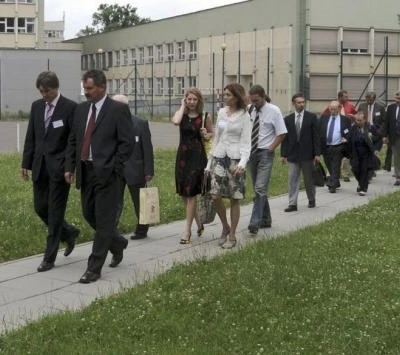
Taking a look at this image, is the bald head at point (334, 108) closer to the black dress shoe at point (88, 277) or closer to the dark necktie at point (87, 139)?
the dark necktie at point (87, 139)

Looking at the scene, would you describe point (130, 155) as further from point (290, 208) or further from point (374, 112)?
point (374, 112)

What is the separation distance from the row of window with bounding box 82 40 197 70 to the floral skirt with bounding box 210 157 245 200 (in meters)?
63.0

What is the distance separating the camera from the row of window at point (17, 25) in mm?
72000

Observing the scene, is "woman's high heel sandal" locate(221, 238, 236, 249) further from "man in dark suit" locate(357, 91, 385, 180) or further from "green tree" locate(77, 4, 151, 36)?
"green tree" locate(77, 4, 151, 36)

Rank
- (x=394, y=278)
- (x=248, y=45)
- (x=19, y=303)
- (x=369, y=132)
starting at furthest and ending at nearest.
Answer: (x=248, y=45), (x=369, y=132), (x=394, y=278), (x=19, y=303)

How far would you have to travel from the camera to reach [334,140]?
1368 cm

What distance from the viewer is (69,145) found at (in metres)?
6.95

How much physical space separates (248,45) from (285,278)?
186 feet

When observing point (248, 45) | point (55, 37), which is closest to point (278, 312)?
point (248, 45)

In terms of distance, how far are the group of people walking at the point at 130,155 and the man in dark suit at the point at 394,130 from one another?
144 inches

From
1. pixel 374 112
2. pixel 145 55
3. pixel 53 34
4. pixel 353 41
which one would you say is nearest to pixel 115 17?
pixel 53 34

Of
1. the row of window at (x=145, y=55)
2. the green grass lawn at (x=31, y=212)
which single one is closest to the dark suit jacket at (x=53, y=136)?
the green grass lawn at (x=31, y=212)

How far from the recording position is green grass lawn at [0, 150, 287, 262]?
328 inches

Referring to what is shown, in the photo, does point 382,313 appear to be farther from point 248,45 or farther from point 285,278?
point 248,45
